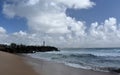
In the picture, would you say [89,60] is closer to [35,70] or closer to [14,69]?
[35,70]

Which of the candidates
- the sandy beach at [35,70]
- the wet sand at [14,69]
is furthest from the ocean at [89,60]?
the wet sand at [14,69]

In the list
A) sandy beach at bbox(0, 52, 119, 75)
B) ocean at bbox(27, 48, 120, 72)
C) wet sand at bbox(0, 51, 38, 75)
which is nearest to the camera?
wet sand at bbox(0, 51, 38, 75)

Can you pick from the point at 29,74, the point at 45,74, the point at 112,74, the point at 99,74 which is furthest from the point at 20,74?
the point at 112,74

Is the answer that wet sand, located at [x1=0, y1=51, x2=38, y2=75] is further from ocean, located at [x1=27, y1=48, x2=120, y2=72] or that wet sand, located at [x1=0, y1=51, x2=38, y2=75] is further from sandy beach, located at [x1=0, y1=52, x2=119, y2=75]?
ocean, located at [x1=27, y1=48, x2=120, y2=72]

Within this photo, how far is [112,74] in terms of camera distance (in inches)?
634

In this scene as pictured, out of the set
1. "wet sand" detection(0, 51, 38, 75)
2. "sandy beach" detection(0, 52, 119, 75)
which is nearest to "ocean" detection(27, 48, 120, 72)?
"sandy beach" detection(0, 52, 119, 75)

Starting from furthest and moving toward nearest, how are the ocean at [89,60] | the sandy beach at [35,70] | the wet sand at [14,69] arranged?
the ocean at [89,60] → the sandy beach at [35,70] → the wet sand at [14,69]

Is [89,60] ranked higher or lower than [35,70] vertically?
higher

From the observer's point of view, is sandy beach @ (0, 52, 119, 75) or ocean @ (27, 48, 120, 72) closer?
sandy beach @ (0, 52, 119, 75)

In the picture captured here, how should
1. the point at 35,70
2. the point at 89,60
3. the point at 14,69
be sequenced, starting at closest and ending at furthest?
the point at 14,69, the point at 35,70, the point at 89,60

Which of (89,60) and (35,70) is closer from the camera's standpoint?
(35,70)

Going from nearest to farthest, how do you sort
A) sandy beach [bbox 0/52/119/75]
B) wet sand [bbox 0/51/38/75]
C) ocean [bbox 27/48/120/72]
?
wet sand [bbox 0/51/38/75] < sandy beach [bbox 0/52/119/75] < ocean [bbox 27/48/120/72]

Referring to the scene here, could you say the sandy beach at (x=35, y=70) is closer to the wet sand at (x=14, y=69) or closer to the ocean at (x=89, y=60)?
the wet sand at (x=14, y=69)

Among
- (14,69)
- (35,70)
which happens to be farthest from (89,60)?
(14,69)
